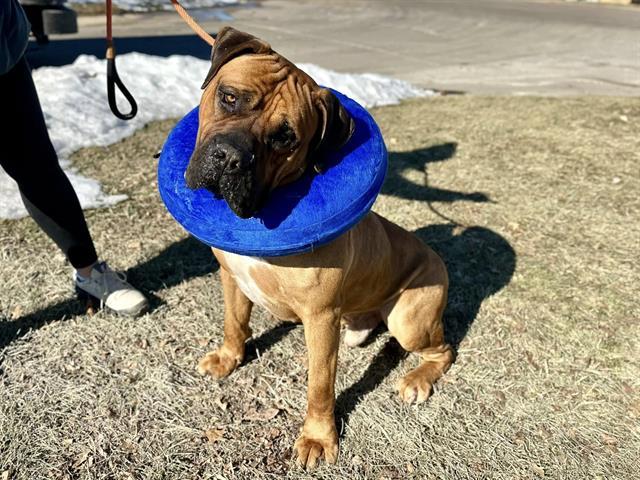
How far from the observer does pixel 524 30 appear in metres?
18.7

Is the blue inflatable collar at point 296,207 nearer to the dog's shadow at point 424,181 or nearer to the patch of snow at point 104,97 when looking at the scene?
the patch of snow at point 104,97

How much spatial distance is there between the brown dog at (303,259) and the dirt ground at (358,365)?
21 centimetres

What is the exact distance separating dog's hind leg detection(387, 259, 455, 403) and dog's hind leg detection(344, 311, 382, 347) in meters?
0.23

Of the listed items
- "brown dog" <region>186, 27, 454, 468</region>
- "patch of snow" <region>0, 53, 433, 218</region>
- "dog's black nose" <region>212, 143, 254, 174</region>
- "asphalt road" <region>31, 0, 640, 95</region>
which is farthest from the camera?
"asphalt road" <region>31, 0, 640, 95</region>

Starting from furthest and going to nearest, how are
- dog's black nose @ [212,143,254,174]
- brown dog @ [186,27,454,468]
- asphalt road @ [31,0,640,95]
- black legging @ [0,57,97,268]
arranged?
asphalt road @ [31,0,640,95] → black legging @ [0,57,97,268] → brown dog @ [186,27,454,468] → dog's black nose @ [212,143,254,174]

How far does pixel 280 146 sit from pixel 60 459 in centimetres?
187

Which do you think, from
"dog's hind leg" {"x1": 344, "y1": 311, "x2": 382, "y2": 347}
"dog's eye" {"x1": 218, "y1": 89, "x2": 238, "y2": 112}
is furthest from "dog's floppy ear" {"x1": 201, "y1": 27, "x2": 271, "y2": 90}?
"dog's hind leg" {"x1": 344, "y1": 311, "x2": 382, "y2": 347}

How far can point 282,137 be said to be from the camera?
2248mm

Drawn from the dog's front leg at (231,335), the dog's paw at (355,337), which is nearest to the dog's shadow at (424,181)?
the dog's paw at (355,337)

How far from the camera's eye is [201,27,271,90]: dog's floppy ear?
235 centimetres

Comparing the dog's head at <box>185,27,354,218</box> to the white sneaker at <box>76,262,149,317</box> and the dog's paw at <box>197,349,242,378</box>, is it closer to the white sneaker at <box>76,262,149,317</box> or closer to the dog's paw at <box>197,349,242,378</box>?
the dog's paw at <box>197,349,242,378</box>

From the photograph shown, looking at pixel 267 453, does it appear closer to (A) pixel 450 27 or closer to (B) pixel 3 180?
(B) pixel 3 180

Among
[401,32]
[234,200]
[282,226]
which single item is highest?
[234,200]

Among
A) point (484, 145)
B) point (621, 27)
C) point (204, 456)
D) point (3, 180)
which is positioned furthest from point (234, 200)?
point (621, 27)
